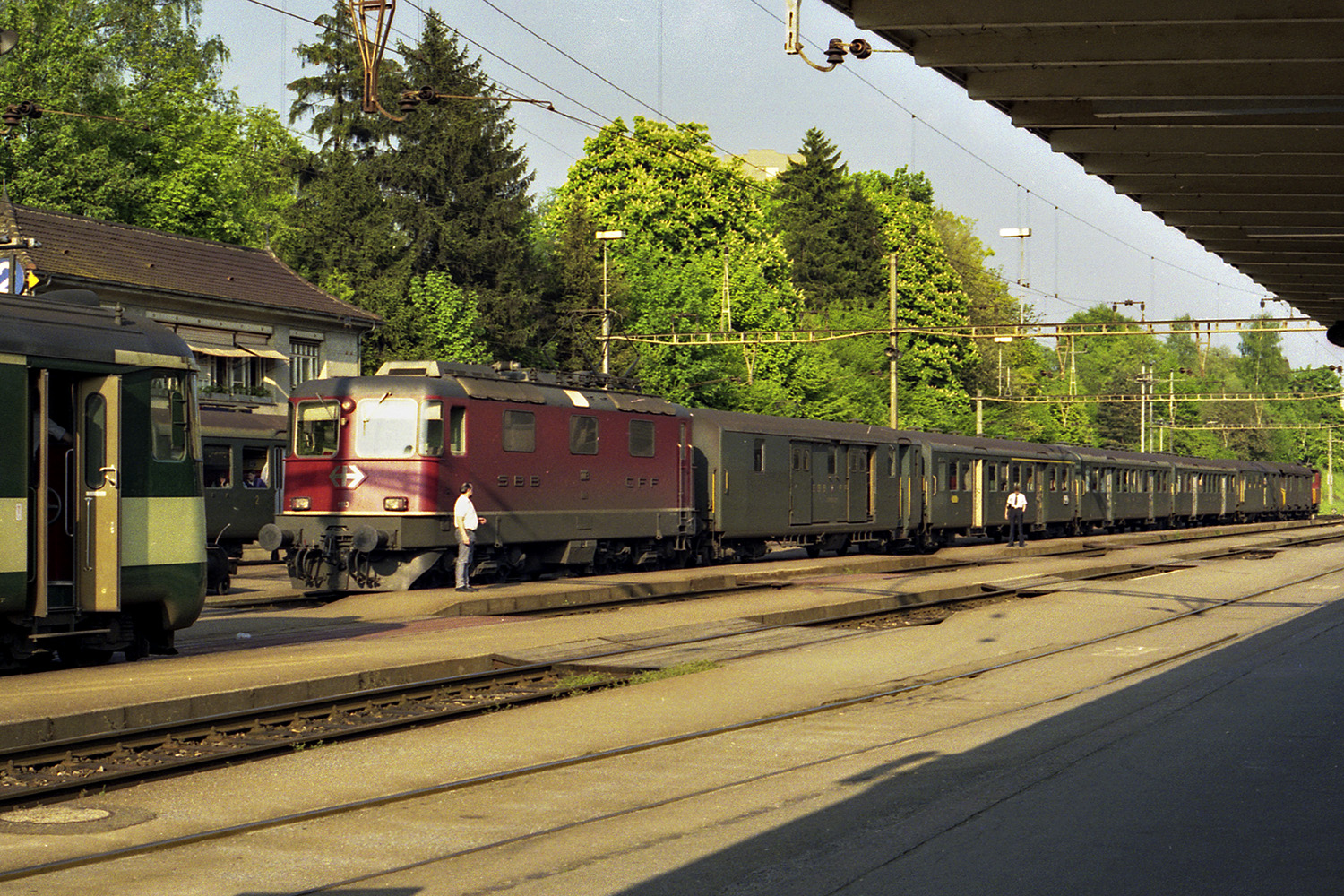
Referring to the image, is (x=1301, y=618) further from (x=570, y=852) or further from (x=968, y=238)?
(x=968, y=238)

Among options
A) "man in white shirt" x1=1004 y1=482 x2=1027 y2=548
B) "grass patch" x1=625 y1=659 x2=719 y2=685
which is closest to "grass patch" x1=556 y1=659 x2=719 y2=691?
"grass patch" x1=625 y1=659 x2=719 y2=685

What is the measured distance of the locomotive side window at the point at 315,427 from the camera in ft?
78.2

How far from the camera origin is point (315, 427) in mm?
24062

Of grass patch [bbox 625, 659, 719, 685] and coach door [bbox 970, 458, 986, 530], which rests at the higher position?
Answer: coach door [bbox 970, 458, 986, 530]

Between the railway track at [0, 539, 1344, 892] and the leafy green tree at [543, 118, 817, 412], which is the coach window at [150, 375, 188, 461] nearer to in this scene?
the railway track at [0, 539, 1344, 892]

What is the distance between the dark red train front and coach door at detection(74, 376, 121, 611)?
8.64m

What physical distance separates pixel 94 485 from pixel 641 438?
15.6 m

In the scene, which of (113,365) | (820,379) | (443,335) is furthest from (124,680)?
(820,379)

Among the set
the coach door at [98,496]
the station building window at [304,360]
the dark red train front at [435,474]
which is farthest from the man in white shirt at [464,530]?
the station building window at [304,360]

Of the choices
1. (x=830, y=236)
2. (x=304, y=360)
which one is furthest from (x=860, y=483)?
(x=830, y=236)

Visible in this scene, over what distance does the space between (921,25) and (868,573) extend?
871 inches

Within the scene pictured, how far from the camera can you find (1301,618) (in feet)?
68.1

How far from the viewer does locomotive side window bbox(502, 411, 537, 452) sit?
977 inches

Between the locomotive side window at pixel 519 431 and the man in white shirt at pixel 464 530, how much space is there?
190 centimetres
